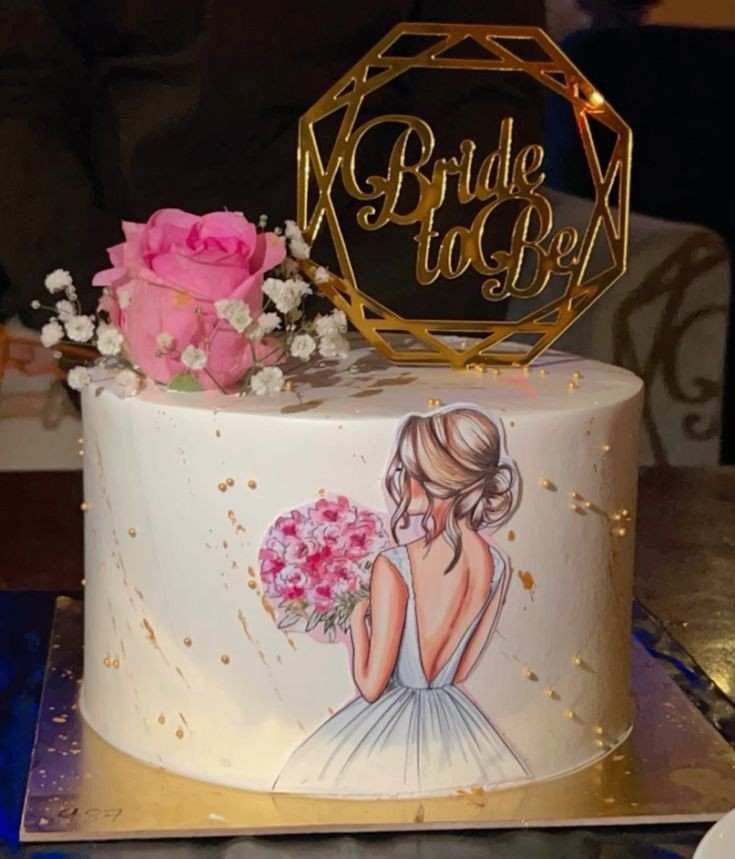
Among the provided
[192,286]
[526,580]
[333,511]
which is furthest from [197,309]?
[526,580]

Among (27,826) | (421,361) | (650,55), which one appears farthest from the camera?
(650,55)

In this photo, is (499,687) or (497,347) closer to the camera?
(499,687)

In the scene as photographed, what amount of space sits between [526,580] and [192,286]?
0.30m

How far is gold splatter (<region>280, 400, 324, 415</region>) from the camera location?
88 centimetres

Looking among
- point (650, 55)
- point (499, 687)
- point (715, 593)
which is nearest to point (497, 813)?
point (499, 687)

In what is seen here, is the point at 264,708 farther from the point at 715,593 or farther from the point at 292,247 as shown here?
the point at 715,593

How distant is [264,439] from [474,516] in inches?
6.0

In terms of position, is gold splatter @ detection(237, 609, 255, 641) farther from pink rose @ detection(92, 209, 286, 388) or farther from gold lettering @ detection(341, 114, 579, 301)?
gold lettering @ detection(341, 114, 579, 301)

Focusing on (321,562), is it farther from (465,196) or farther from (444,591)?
(465,196)

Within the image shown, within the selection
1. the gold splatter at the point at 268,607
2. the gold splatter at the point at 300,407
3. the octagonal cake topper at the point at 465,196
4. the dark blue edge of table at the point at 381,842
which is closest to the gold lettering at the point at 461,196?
the octagonal cake topper at the point at 465,196

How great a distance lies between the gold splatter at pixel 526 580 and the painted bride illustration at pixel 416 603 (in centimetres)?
1

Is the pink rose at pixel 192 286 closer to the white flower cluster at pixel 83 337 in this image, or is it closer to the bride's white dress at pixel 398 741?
the white flower cluster at pixel 83 337

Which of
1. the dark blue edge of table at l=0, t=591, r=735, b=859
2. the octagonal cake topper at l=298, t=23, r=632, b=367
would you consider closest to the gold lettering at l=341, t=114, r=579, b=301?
the octagonal cake topper at l=298, t=23, r=632, b=367

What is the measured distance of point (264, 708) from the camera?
91cm
